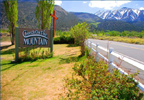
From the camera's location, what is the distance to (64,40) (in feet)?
70.4

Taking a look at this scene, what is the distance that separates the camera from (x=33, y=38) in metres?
9.84

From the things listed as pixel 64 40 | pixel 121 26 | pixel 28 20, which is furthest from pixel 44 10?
pixel 121 26

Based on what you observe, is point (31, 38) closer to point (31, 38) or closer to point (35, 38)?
point (31, 38)

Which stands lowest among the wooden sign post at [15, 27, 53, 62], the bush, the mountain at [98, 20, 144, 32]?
the bush

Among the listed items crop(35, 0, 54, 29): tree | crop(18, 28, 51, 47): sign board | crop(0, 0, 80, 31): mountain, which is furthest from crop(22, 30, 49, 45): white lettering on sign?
crop(0, 0, 80, 31): mountain

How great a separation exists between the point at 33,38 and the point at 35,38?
0.15 m

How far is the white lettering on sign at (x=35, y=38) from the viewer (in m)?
9.70

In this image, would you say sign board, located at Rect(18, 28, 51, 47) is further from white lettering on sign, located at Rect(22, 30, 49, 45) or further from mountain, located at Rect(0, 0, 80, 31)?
mountain, located at Rect(0, 0, 80, 31)

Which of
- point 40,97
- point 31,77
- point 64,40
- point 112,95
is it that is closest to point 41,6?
point 64,40

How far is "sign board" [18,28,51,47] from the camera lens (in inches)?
380

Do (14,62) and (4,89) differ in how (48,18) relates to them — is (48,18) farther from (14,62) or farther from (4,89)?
(4,89)

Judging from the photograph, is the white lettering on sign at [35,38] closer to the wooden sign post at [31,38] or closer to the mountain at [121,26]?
the wooden sign post at [31,38]

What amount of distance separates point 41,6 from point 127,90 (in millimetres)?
18867

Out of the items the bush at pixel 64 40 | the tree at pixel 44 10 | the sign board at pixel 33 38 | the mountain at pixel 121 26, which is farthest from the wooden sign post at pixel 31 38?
the mountain at pixel 121 26
